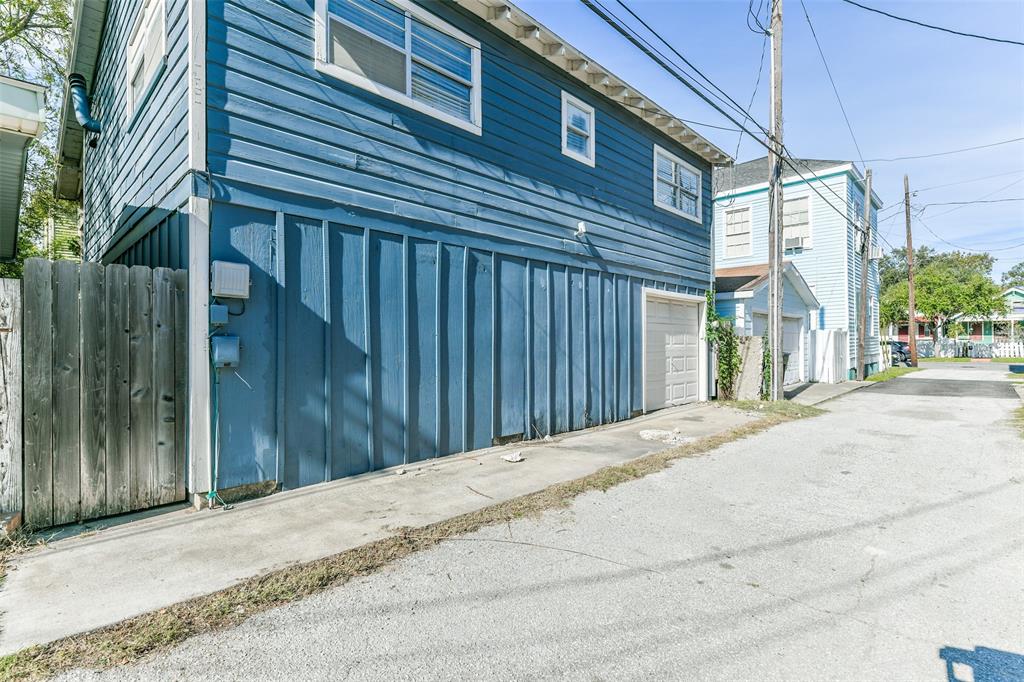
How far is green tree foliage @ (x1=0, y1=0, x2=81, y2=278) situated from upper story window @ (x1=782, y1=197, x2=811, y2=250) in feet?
69.1

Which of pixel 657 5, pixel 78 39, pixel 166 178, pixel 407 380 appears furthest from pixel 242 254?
pixel 78 39

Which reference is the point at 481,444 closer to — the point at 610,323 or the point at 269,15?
the point at 610,323

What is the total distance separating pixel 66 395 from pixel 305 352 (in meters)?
1.72

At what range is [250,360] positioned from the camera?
174 inches

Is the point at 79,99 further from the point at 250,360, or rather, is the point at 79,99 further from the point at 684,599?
the point at 684,599

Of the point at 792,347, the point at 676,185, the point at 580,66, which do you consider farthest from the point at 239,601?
the point at 792,347

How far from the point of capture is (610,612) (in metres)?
2.74

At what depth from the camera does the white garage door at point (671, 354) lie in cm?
995

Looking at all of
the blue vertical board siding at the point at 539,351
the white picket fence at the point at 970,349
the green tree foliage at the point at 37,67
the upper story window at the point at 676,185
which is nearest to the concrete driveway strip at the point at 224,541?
the blue vertical board siding at the point at 539,351

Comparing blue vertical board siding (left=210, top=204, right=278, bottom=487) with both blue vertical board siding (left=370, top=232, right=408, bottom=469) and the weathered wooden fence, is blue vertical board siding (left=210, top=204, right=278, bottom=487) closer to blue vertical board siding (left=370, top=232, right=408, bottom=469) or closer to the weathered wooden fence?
the weathered wooden fence

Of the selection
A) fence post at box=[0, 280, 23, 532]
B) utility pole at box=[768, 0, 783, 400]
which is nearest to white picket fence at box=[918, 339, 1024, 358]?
utility pole at box=[768, 0, 783, 400]

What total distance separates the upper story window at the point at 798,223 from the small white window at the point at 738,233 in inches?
51.6

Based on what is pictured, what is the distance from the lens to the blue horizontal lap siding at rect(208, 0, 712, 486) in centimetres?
457

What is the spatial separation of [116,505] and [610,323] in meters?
6.89
